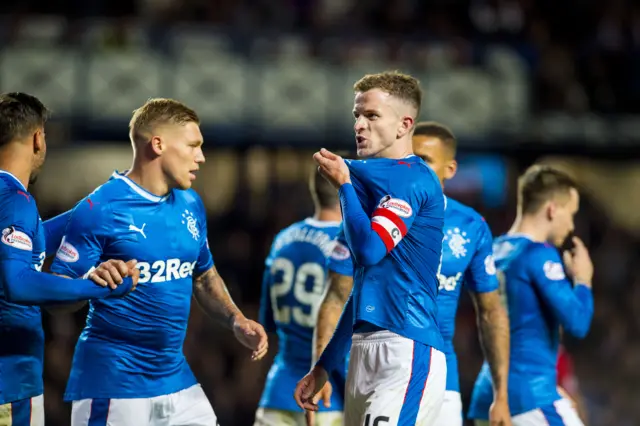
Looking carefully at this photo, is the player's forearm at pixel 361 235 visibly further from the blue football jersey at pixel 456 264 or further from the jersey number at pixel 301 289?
the jersey number at pixel 301 289

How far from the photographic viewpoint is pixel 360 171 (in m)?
3.98

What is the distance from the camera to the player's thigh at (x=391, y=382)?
3.80 metres

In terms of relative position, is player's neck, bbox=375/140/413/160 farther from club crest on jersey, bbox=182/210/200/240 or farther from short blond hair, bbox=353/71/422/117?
club crest on jersey, bbox=182/210/200/240

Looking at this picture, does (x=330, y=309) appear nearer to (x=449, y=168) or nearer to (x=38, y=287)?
(x=449, y=168)

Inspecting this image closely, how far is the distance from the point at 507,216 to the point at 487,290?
801cm

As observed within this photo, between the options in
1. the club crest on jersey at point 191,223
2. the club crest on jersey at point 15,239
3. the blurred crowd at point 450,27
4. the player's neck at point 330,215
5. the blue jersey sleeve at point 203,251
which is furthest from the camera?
the blurred crowd at point 450,27

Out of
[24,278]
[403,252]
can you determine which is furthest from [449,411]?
[24,278]

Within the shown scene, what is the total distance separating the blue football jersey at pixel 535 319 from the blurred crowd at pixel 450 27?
27.9ft

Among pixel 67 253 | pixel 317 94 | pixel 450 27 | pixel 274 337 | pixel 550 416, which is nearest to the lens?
pixel 67 253

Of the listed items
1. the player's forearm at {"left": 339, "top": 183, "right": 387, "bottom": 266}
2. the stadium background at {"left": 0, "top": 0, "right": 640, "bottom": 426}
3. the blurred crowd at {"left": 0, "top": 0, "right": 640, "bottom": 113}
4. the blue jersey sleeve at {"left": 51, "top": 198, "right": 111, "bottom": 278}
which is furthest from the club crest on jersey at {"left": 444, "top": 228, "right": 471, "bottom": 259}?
the blurred crowd at {"left": 0, "top": 0, "right": 640, "bottom": 113}

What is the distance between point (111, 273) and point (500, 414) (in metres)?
2.09

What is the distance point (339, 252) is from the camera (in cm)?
496

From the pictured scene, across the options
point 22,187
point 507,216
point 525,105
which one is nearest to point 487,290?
point 22,187

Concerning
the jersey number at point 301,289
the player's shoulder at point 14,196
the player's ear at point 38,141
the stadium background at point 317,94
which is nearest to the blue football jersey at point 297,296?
the jersey number at point 301,289
